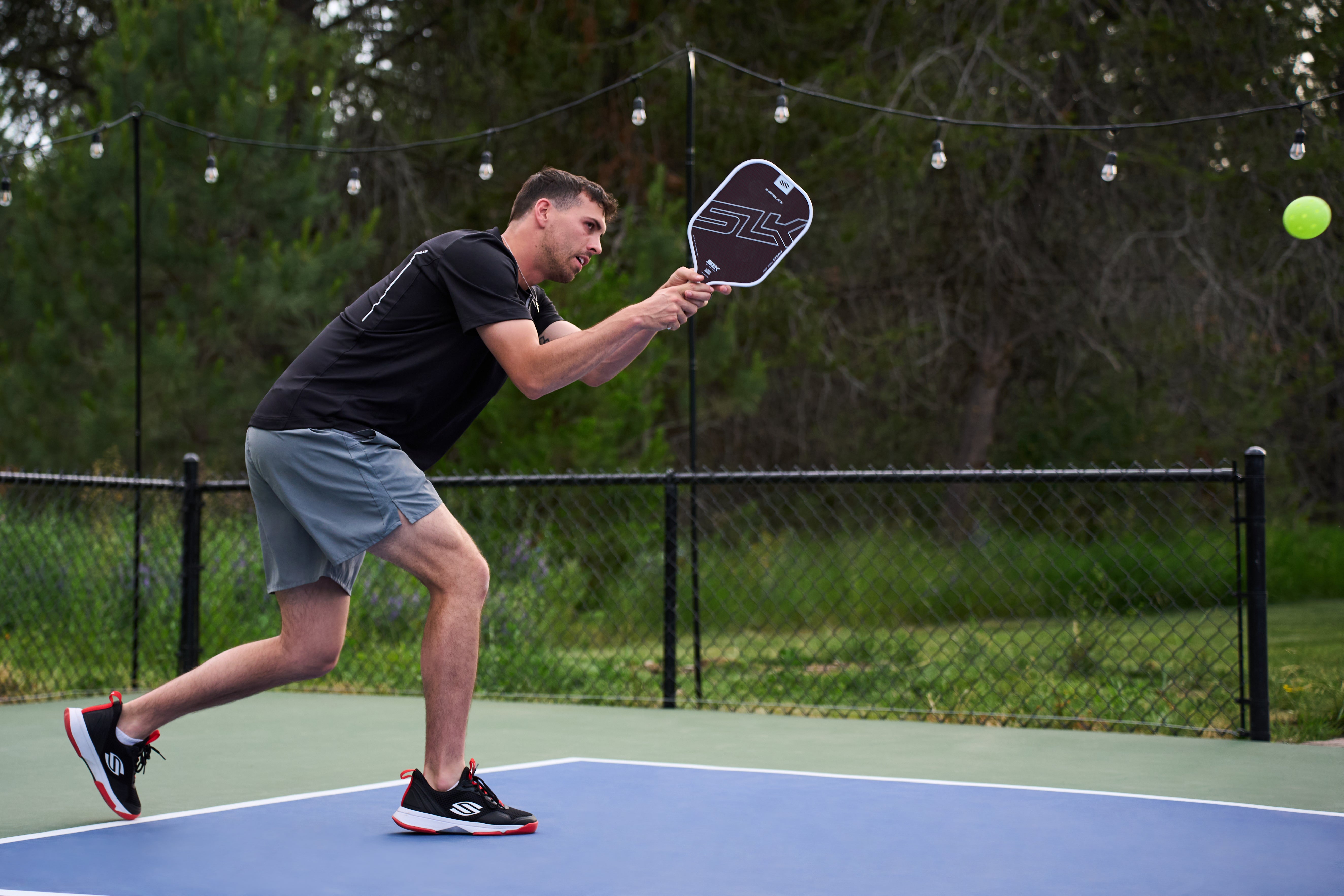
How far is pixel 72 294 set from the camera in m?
9.61

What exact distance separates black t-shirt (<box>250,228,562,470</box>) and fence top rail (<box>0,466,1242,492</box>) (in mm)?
1227

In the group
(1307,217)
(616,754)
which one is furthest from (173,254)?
(1307,217)

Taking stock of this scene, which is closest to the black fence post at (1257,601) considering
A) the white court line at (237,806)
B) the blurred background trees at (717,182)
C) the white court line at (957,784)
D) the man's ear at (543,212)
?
the white court line at (957,784)

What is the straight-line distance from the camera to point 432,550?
118 inches

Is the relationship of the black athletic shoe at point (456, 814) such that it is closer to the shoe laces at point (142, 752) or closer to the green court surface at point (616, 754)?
the green court surface at point (616, 754)

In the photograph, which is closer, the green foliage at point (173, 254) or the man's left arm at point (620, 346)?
the man's left arm at point (620, 346)

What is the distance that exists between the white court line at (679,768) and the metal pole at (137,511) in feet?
9.19

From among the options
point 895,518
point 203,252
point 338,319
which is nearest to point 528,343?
point 338,319

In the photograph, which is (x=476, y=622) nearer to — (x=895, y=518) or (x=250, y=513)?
(x=895, y=518)

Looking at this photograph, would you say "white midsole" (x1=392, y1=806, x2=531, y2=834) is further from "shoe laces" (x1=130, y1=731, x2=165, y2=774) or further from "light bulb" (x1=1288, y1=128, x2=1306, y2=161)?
"light bulb" (x1=1288, y1=128, x2=1306, y2=161)

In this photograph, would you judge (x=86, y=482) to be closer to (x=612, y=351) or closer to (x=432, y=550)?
(x=432, y=550)

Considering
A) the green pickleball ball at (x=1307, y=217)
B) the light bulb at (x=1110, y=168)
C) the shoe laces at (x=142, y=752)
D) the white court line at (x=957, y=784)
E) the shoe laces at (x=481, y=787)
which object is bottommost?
the white court line at (x=957, y=784)

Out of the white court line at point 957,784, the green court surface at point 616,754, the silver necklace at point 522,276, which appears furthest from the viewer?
the green court surface at point 616,754

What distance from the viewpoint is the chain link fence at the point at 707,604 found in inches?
210
